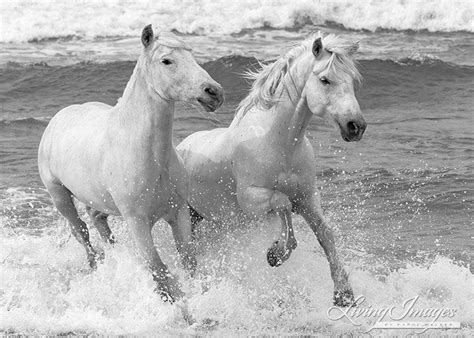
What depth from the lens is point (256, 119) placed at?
6.64 meters

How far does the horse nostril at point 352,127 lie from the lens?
19.6ft

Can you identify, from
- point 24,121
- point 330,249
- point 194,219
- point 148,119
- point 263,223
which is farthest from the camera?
point 24,121

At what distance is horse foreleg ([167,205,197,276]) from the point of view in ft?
20.9

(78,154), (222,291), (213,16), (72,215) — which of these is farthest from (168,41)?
(213,16)

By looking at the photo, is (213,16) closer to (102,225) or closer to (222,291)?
(102,225)

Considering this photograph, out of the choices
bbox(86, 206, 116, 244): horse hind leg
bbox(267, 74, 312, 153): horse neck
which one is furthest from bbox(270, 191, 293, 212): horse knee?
bbox(86, 206, 116, 244): horse hind leg

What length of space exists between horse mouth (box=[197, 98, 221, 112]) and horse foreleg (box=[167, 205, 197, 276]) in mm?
785

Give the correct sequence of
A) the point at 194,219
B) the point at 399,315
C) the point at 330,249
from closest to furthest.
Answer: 1. the point at 399,315
2. the point at 330,249
3. the point at 194,219

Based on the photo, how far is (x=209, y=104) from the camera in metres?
5.80

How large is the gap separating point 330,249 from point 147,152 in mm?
1393

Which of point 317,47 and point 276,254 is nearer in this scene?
point 317,47

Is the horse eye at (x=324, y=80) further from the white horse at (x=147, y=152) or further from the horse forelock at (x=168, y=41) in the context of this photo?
the horse forelock at (x=168, y=41)

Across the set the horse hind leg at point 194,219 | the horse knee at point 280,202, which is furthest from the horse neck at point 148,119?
the horse hind leg at point 194,219

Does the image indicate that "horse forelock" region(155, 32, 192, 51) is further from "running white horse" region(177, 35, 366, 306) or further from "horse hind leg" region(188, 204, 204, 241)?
"horse hind leg" region(188, 204, 204, 241)
